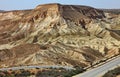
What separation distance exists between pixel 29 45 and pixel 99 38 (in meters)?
24.1

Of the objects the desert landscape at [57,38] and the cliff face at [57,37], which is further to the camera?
the cliff face at [57,37]

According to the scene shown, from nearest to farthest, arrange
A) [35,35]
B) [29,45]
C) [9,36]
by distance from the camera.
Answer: [29,45] < [35,35] < [9,36]

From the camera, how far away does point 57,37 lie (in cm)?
11669

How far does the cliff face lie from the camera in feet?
291

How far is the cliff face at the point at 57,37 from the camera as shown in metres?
88.6

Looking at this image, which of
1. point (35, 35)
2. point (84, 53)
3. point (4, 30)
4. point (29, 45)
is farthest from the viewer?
point (4, 30)

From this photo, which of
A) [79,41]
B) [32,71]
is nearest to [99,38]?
[79,41]

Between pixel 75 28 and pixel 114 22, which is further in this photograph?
pixel 114 22

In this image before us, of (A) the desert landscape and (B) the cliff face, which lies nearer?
(A) the desert landscape

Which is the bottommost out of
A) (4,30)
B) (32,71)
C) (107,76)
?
(4,30)

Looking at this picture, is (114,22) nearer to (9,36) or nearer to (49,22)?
(49,22)

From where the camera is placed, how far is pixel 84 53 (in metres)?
92.2

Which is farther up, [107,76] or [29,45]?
[107,76]

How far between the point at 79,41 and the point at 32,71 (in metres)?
50.4
